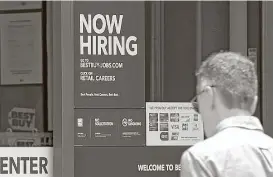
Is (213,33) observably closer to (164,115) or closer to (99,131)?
(164,115)

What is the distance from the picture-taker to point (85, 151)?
5266 mm

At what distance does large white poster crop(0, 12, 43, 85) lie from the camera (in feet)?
17.5

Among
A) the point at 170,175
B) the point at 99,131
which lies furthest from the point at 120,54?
the point at 170,175

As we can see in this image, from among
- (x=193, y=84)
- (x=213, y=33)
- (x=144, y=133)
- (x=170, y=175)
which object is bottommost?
(x=170, y=175)

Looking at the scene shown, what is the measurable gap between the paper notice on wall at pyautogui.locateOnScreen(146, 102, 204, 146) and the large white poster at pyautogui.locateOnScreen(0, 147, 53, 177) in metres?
0.82

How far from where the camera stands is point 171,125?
5.38 meters

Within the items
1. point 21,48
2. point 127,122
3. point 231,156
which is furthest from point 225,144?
point 21,48

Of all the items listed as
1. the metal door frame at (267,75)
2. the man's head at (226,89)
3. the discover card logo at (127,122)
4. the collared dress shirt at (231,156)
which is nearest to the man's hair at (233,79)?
the man's head at (226,89)

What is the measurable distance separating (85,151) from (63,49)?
2.71ft

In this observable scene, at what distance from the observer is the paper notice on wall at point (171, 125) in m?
5.34

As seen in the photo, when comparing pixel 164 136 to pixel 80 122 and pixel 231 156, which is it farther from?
pixel 231 156

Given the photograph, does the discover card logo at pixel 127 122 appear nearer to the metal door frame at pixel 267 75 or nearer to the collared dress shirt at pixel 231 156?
the metal door frame at pixel 267 75

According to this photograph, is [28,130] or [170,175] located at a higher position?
[28,130]

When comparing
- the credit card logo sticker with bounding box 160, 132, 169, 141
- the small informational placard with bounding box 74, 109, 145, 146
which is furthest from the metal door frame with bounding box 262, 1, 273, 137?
the small informational placard with bounding box 74, 109, 145, 146
